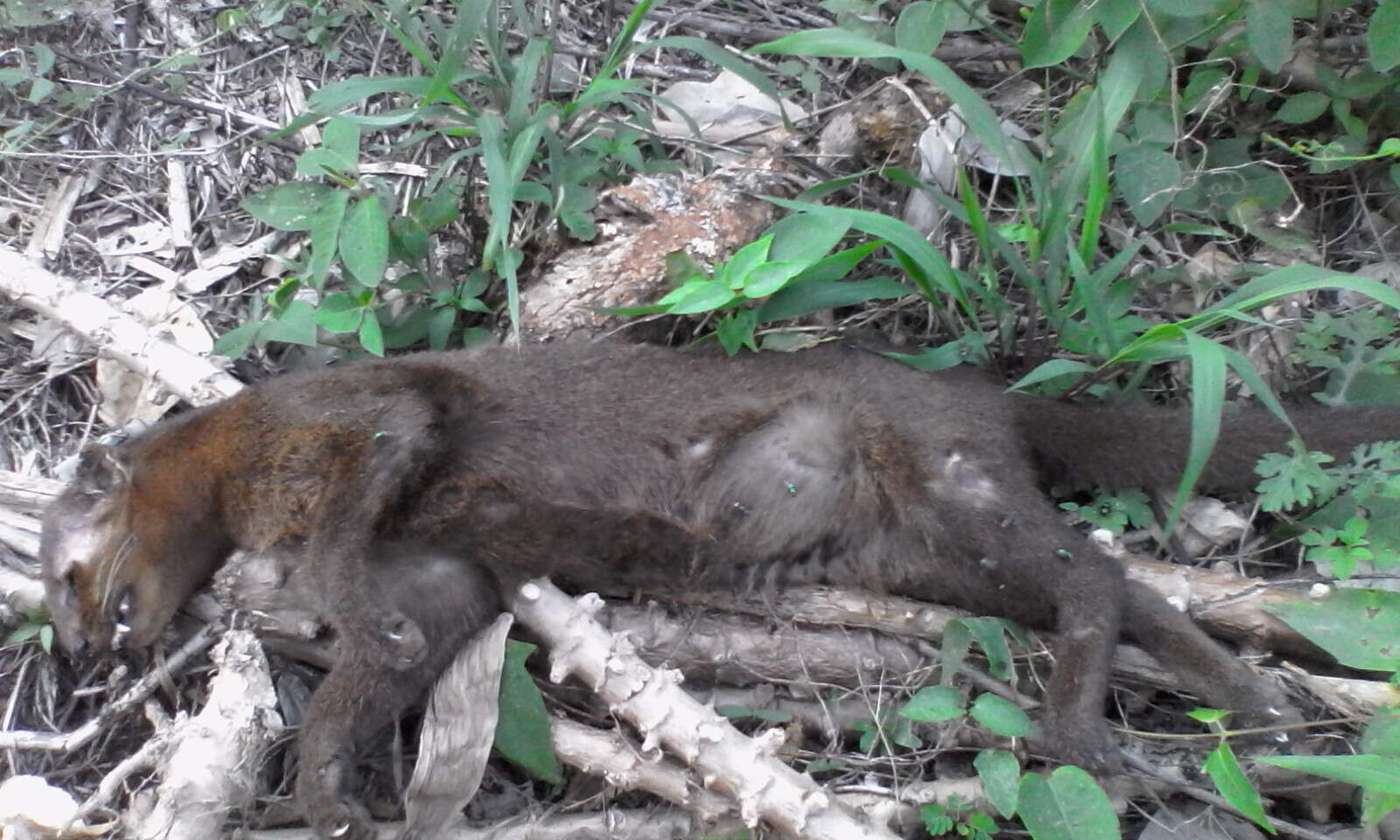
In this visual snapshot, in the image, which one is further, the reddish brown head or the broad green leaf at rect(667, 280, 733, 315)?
the reddish brown head

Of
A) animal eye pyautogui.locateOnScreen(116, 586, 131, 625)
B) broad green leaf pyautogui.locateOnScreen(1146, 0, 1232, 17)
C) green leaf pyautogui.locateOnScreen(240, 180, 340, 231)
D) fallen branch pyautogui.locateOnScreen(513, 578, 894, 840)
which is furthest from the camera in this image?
green leaf pyautogui.locateOnScreen(240, 180, 340, 231)

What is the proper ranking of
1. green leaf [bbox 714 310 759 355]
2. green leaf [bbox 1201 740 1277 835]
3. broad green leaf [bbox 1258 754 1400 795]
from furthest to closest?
green leaf [bbox 714 310 759 355], green leaf [bbox 1201 740 1277 835], broad green leaf [bbox 1258 754 1400 795]

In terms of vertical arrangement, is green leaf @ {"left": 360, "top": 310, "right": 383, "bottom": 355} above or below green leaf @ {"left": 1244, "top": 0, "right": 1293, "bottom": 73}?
below

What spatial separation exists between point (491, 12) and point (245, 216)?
3.80 ft

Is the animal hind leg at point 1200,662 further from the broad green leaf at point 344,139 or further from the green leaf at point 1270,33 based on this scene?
the broad green leaf at point 344,139

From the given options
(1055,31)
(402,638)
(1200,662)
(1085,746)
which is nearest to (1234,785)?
(1085,746)

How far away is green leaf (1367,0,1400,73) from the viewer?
9.27 ft

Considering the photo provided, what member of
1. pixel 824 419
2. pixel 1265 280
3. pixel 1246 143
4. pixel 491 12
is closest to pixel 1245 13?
pixel 1246 143

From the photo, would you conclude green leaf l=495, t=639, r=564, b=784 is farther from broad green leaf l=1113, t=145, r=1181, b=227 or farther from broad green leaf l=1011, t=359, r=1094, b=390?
broad green leaf l=1113, t=145, r=1181, b=227

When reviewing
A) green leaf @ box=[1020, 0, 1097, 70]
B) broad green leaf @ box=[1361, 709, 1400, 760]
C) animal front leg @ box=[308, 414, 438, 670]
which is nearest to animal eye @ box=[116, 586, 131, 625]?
animal front leg @ box=[308, 414, 438, 670]

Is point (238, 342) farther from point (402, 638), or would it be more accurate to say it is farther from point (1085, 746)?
point (1085, 746)

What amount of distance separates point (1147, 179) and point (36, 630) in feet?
10.8

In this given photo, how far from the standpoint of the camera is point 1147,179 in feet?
10.1

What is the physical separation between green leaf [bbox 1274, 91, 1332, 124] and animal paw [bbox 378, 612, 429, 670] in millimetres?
2907
